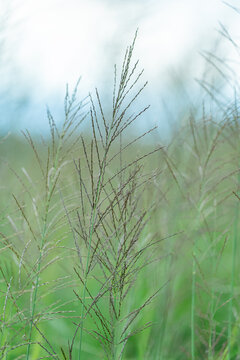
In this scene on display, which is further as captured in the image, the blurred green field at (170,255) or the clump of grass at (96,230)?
the blurred green field at (170,255)

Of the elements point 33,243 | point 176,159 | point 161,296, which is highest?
point 176,159

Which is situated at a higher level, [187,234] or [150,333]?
[187,234]

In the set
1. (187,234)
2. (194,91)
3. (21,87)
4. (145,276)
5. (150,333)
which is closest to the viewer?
(187,234)

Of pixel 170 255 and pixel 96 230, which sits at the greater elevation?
pixel 96 230

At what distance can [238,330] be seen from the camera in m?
2.09

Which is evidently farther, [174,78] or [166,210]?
[174,78]

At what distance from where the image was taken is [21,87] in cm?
222

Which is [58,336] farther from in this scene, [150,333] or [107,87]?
[107,87]

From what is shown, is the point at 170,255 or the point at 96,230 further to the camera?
the point at 170,255

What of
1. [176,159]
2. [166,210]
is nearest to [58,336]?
[166,210]

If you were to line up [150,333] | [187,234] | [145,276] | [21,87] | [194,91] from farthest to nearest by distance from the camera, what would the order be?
[145,276], [194,91], [150,333], [21,87], [187,234]

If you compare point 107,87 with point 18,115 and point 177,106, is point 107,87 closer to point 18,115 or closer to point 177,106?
point 177,106

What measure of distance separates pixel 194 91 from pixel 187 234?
85cm

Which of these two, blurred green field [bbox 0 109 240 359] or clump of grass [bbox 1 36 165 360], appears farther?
blurred green field [bbox 0 109 240 359]
